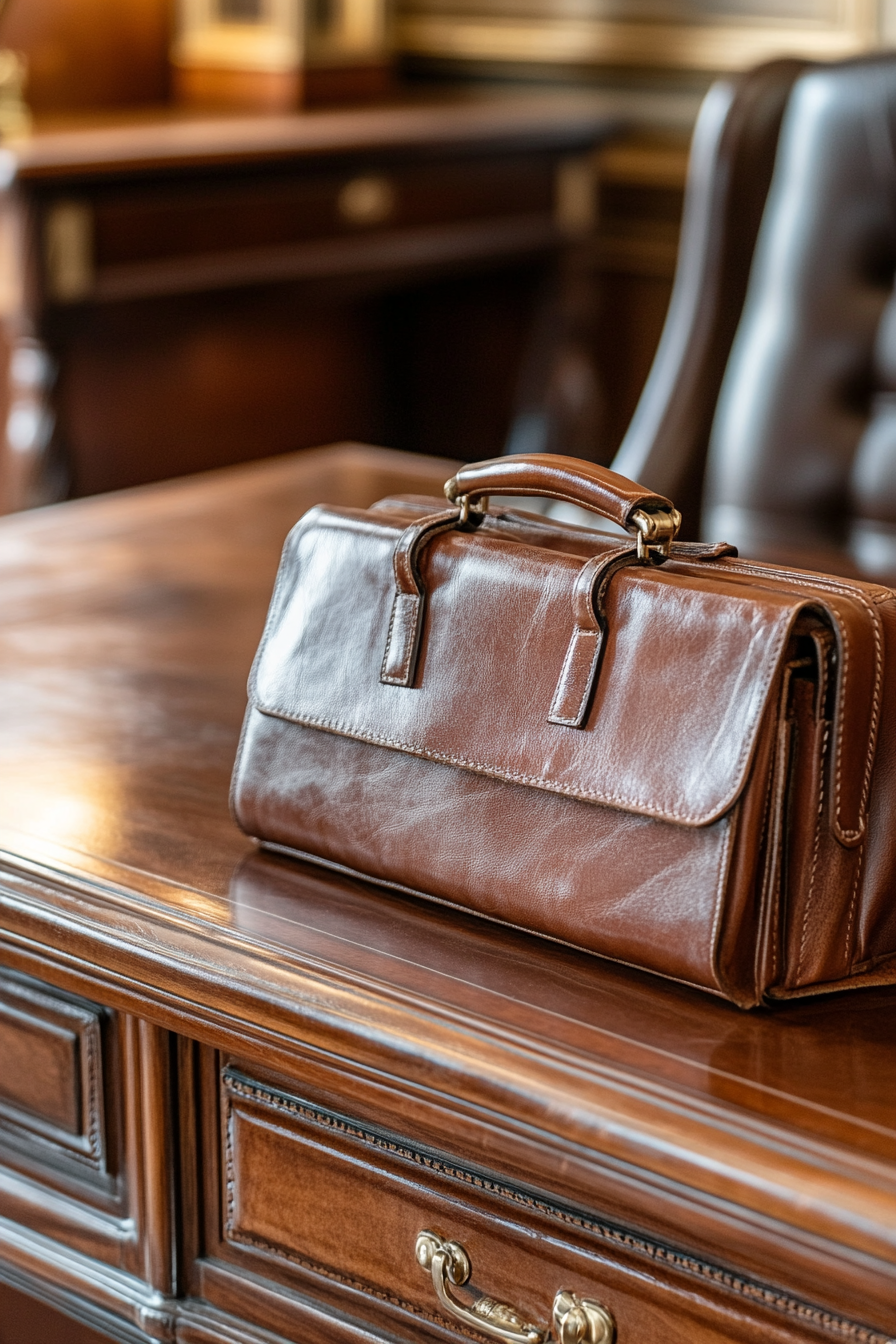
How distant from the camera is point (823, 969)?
0.63m

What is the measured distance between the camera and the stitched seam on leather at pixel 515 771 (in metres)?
0.61

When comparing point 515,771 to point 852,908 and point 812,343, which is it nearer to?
point 852,908

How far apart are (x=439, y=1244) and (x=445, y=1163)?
4cm

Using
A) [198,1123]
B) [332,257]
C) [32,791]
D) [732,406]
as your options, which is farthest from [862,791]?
[332,257]

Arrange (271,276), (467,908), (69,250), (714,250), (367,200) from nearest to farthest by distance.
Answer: (467,908) → (714,250) → (69,250) → (271,276) → (367,200)

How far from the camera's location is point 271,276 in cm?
261

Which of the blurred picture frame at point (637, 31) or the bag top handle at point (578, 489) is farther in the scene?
the blurred picture frame at point (637, 31)

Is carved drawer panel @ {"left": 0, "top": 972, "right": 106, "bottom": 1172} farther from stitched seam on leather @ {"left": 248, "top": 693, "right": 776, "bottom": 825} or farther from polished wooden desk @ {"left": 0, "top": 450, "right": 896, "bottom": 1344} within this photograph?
stitched seam on leather @ {"left": 248, "top": 693, "right": 776, "bottom": 825}

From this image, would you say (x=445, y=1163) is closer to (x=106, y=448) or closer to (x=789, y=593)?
(x=789, y=593)

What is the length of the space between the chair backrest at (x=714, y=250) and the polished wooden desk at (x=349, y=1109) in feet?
2.23

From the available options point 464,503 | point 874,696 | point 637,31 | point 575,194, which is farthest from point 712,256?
point 637,31

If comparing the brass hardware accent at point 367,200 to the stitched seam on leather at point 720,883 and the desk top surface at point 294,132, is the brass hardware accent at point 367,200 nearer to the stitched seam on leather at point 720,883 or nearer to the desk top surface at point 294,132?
the desk top surface at point 294,132

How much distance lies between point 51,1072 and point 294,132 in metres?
2.11

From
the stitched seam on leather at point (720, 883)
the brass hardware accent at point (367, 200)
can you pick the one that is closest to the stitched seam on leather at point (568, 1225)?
the stitched seam on leather at point (720, 883)
